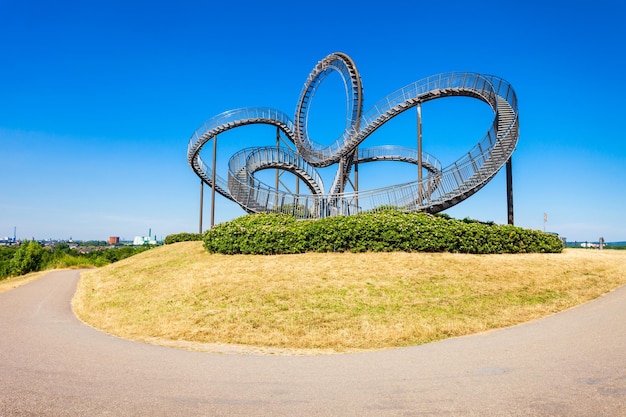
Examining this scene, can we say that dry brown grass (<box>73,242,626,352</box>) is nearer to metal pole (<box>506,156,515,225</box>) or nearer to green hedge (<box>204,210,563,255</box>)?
green hedge (<box>204,210,563,255</box>)

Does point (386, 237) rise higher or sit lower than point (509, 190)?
lower

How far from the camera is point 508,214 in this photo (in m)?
20.8

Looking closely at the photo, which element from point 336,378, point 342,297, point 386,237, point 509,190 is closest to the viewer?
point 336,378

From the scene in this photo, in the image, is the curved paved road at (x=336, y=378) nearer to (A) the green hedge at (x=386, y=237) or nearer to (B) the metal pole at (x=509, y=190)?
(A) the green hedge at (x=386, y=237)

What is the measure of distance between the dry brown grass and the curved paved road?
1.05 m

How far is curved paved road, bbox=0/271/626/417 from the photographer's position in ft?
15.4

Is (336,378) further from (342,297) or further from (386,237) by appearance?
(386,237)

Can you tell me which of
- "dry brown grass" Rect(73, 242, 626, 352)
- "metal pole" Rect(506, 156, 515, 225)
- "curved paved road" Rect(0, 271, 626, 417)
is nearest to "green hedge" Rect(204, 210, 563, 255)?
"dry brown grass" Rect(73, 242, 626, 352)

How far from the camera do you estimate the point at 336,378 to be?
232 inches

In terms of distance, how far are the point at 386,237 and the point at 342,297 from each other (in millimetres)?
4898

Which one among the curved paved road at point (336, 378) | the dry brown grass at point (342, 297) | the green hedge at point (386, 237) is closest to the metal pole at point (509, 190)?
the green hedge at point (386, 237)

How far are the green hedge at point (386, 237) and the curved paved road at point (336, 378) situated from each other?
6.62 m

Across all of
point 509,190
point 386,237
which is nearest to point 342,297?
point 386,237

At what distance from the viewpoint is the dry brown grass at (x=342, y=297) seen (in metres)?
8.88
